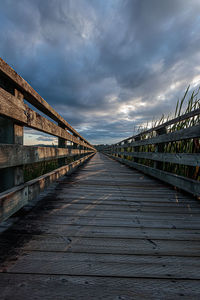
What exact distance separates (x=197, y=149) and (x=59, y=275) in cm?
213

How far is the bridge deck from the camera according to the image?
654 millimetres

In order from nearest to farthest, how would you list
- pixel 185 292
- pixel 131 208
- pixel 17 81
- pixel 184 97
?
pixel 185 292
pixel 17 81
pixel 131 208
pixel 184 97

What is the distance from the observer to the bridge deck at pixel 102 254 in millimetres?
654

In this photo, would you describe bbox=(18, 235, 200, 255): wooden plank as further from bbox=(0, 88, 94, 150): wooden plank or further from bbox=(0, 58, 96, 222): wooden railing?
bbox=(0, 88, 94, 150): wooden plank

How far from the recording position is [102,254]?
0.87 m

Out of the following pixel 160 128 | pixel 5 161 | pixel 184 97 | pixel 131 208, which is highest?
pixel 184 97

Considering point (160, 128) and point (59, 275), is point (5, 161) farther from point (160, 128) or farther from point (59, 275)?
point (160, 128)

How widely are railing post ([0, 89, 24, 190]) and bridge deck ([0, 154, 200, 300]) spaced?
1.10ft

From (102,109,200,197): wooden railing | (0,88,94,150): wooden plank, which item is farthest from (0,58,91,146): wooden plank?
(102,109,200,197): wooden railing

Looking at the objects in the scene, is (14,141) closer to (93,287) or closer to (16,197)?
(16,197)

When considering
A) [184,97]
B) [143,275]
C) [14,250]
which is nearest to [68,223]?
[14,250]

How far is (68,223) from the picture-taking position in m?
1.22

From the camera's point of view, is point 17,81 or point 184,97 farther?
point 184,97

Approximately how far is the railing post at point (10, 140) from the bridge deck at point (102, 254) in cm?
33
